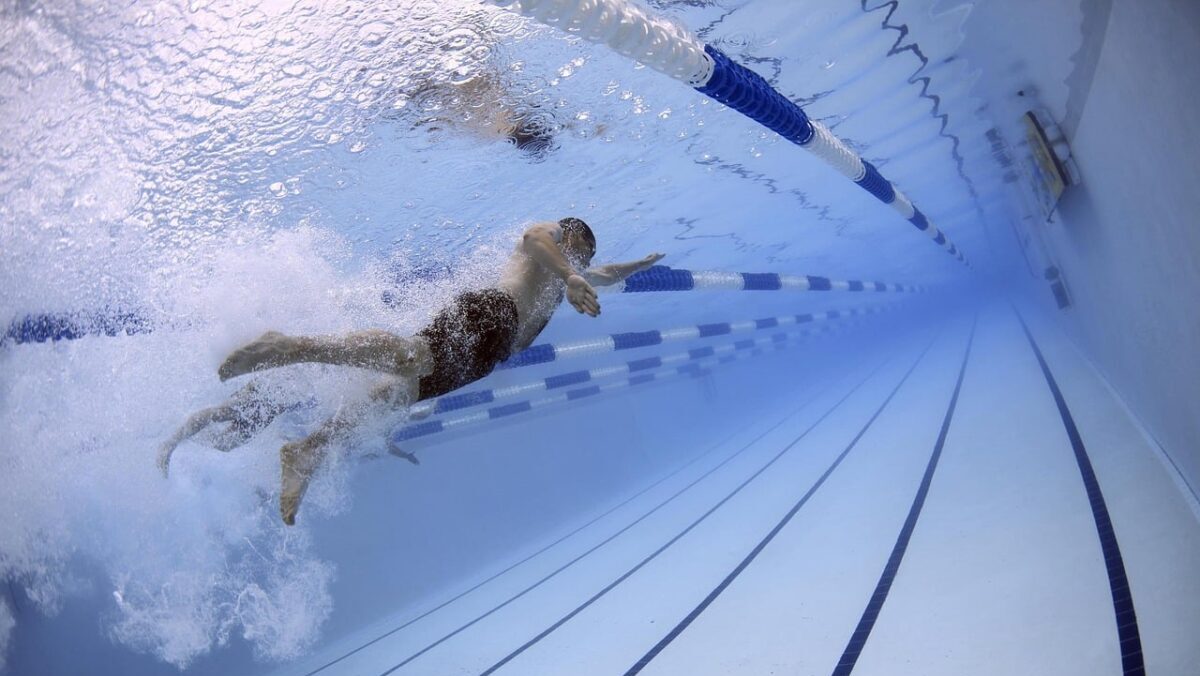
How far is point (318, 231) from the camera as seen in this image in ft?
18.7

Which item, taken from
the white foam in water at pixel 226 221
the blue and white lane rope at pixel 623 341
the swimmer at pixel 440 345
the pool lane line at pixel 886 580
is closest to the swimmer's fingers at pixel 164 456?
the white foam in water at pixel 226 221

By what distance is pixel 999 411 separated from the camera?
18.6ft

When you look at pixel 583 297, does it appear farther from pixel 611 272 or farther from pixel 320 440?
pixel 320 440

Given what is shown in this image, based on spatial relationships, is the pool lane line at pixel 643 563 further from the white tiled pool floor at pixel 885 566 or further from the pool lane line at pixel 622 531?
the pool lane line at pixel 622 531

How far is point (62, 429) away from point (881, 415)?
803cm

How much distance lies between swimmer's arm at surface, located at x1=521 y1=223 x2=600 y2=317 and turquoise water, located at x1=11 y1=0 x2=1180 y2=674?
1.02 meters

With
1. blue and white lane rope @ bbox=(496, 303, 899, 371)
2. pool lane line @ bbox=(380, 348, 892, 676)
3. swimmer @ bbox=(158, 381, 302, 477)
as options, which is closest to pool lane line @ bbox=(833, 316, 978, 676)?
blue and white lane rope @ bbox=(496, 303, 899, 371)

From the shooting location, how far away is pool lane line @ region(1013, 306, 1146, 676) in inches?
80.5

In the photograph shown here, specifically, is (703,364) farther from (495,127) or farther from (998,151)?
(495,127)

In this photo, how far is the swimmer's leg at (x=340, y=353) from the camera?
271cm

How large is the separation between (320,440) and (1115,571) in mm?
3240

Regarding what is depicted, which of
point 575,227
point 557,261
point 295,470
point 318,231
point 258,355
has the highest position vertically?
point 318,231

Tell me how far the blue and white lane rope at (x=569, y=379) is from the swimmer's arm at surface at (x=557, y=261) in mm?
1184

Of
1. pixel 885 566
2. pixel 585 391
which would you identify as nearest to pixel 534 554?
pixel 585 391
